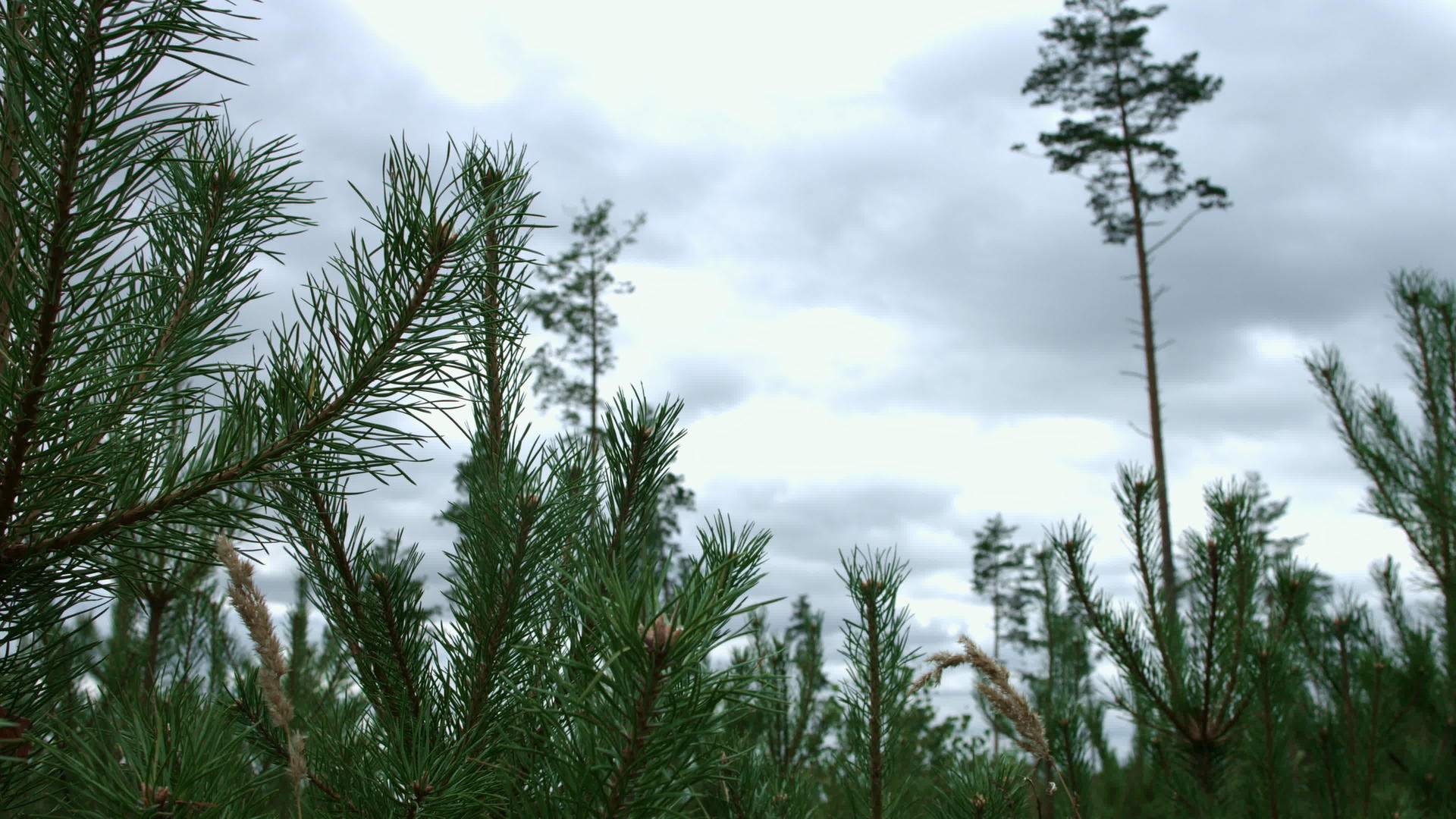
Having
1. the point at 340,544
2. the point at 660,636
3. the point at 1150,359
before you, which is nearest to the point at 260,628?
the point at 340,544

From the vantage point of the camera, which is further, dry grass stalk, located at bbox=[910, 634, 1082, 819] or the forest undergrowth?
dry grass stalk, located at bbox=[910, 634, 1082, 819]

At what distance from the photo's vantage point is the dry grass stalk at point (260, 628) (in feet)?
4.85

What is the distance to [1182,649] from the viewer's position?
13.7ft

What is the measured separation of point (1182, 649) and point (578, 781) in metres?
3.94

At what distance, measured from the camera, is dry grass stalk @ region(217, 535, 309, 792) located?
4.85 ft

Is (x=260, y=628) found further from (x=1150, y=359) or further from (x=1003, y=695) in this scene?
(x=1150, y=359)

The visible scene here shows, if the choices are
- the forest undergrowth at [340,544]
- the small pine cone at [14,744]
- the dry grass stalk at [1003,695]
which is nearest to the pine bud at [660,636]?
the forest undergrowth at [340,544]

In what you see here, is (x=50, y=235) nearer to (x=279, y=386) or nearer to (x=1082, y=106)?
(x=279, y=386)

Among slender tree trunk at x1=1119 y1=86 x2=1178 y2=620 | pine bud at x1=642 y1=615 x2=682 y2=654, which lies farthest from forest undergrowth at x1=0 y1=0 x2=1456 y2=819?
slender tree trunk at x1=1119 y1=86 x2=1178 y2=620

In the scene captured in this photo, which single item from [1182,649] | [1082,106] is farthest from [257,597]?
[1082,106]

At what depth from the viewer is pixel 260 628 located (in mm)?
1550

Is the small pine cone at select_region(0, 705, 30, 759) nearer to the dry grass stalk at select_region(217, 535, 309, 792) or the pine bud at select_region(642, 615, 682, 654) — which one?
the dry grass stalk at select_region(217, 535, 309, 792)

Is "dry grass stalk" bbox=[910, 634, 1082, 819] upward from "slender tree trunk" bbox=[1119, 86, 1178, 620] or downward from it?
downward

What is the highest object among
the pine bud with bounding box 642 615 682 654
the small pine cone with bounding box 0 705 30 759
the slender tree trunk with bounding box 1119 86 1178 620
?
the slender tree trunk with bounding box 1119 86 1178 620
